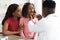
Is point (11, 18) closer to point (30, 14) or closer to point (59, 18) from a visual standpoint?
point (30, 14)

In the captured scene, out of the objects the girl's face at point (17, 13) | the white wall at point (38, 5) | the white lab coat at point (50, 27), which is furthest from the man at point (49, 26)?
the white wall at point (38, 5)

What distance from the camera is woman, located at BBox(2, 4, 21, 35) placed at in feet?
8.10

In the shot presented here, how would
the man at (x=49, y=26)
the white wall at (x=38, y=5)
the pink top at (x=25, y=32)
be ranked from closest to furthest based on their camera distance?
the man at (x=49, y=26) < the pink top at (x=25, y=32) < the white wall at (x=38, y=5)

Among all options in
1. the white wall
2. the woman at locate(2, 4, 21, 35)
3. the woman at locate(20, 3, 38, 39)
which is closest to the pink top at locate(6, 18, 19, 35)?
the woman at locate(2, 4, 21, 35)

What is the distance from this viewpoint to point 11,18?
2.55 metres

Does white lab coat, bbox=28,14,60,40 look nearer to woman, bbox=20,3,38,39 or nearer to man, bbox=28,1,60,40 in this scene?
man, bbox=28,1,60,40

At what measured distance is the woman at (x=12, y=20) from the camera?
2469 millimetres

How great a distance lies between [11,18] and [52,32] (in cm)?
102

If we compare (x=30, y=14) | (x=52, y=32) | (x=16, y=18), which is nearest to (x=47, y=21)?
(x=52, y=32)

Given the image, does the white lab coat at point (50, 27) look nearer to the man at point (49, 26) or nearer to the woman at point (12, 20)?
the man at point (49, 26)

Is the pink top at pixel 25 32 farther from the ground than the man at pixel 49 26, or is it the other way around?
the man at pixel 49 26

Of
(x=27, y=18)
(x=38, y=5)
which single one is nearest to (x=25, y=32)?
(x=27, y=18)

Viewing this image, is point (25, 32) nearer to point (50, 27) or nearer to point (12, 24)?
point (12, 24)

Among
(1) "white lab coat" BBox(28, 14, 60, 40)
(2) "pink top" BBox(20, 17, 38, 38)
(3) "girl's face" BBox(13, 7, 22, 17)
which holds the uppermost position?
(3) "girl's face" BBox(13, 7, 22, 17)
